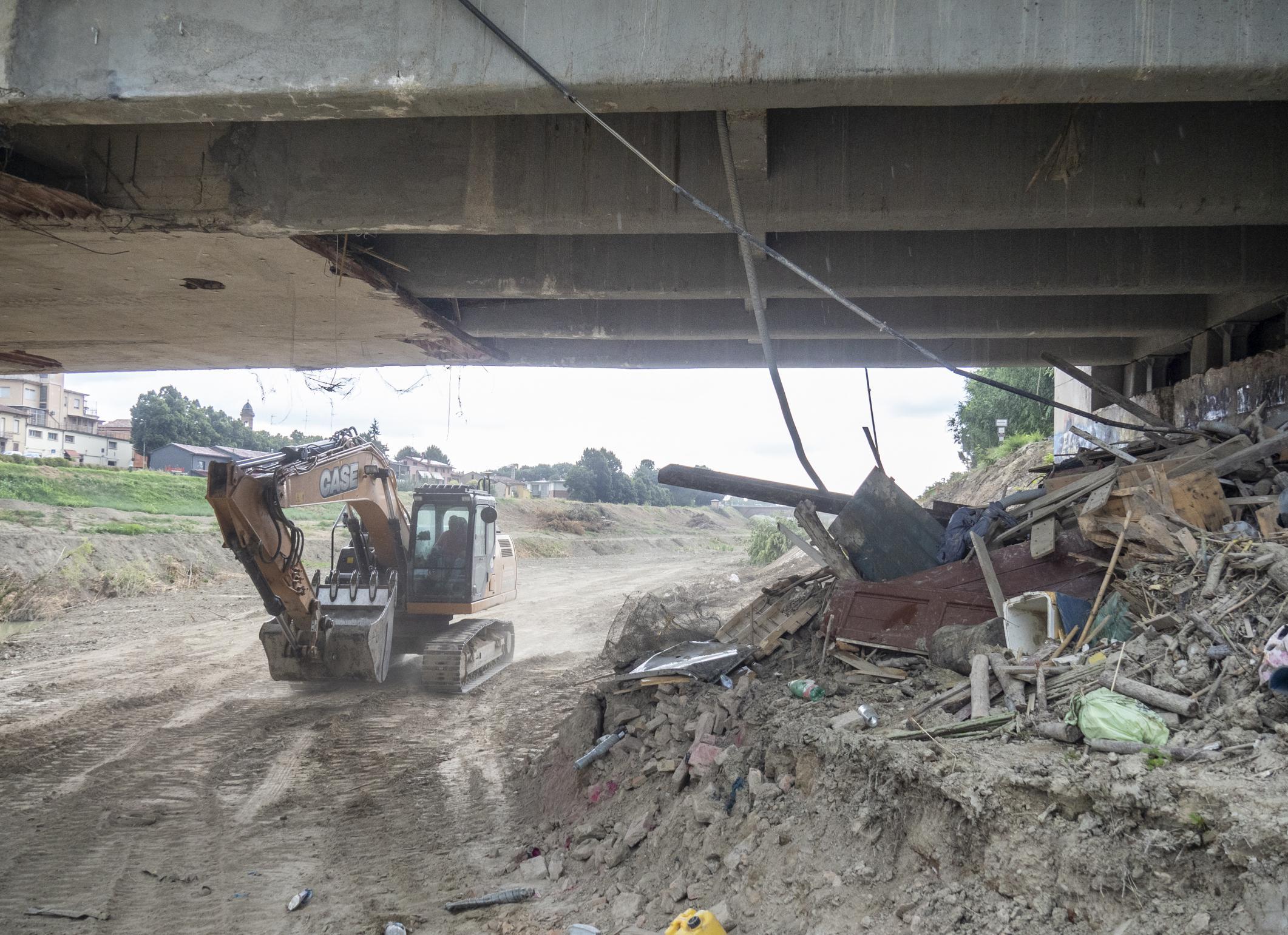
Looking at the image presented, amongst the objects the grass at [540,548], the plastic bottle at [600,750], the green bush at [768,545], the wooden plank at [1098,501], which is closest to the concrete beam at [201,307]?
the plastic bottle at [600,750]

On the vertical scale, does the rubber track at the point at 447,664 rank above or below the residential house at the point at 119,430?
below

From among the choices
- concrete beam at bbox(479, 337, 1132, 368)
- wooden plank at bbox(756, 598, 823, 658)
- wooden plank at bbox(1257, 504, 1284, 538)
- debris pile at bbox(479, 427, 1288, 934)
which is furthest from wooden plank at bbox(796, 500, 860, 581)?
concrete beam at bbox(479, 337, 1132, 368)

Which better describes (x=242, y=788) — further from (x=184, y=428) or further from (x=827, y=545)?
(x=184, y=428)

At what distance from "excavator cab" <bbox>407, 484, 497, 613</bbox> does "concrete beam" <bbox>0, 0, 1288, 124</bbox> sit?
27.2 feet

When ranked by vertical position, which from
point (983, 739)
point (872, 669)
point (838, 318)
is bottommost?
point (872, 669)

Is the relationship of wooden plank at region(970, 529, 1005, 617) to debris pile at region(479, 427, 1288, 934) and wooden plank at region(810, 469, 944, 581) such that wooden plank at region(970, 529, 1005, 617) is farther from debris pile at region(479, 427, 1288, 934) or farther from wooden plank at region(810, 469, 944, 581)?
wooden plank at region(810, 469, 944, 581)

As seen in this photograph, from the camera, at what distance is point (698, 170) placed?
230 inches

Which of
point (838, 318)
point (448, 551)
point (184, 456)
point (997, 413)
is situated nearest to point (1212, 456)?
point (838, 318)

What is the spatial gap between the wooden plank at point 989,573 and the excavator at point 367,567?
711 centimetres

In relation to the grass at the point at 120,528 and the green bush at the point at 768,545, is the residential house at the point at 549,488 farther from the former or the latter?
the grass at the point at 120,528

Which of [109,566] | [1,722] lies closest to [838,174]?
[1,722]

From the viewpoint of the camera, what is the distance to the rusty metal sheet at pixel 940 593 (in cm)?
626

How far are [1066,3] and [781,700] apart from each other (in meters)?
4.78

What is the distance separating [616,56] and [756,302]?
172 cm
